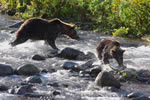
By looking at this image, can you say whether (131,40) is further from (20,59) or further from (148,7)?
(20,59)

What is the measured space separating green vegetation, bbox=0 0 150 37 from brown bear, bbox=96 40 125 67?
17.5 ft

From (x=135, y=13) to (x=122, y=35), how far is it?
1162 mm

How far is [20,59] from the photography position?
1055cm

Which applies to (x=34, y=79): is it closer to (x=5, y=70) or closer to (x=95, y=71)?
(x=5, y=70)

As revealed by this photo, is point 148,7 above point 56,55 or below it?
above

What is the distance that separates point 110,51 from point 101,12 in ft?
26.2

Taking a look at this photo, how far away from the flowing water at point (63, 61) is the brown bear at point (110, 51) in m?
0.39

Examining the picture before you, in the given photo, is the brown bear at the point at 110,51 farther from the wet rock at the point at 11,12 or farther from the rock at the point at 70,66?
the wet rock at the point at 11,12

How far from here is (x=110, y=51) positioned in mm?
9805

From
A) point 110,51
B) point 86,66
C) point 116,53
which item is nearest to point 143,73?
point 116,53

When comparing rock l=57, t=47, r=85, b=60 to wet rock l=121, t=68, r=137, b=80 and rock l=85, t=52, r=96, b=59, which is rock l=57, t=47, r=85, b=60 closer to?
rock l=85, t=52, r=96, b=59

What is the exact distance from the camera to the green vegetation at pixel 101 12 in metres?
15.4

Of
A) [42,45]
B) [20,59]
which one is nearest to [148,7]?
[42,45]

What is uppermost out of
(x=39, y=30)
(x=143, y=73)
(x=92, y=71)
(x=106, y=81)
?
(x=39, y=30)
